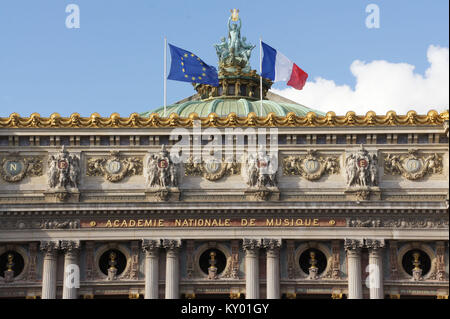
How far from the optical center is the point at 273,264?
206ft

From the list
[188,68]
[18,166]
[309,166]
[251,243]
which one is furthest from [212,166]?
[18,166]

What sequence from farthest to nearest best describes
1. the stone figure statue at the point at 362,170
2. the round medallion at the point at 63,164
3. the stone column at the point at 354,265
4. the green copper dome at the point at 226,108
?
1. the green copper dome at the point at 226,108
2. the round medallion at the point at 63,164
3. the stone figure statue at the point at 362,170
4. the stone column at the point at 354,265

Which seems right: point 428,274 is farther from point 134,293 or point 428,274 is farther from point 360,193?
point 134,293

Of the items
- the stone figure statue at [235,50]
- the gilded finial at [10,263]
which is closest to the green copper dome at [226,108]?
the stone figure statue at [235,50]

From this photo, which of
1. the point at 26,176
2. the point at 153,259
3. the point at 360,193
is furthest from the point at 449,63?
the point at 26,176

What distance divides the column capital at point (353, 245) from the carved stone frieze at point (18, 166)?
1674 centimetres

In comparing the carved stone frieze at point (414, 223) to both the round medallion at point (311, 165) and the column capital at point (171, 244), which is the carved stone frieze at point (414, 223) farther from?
the column capital at point (171, 244)

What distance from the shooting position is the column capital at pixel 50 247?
63.0 metres

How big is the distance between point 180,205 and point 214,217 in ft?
6.29

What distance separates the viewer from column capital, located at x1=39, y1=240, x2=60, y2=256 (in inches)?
2479

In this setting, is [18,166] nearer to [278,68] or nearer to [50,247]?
[50,247]

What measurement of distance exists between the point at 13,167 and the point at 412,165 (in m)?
21.3

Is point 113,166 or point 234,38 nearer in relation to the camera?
point 113,166

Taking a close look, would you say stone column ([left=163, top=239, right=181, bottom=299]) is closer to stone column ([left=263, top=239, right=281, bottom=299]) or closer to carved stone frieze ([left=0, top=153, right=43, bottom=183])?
stone column ([left=263, top=239, right=281, bottom=299])
